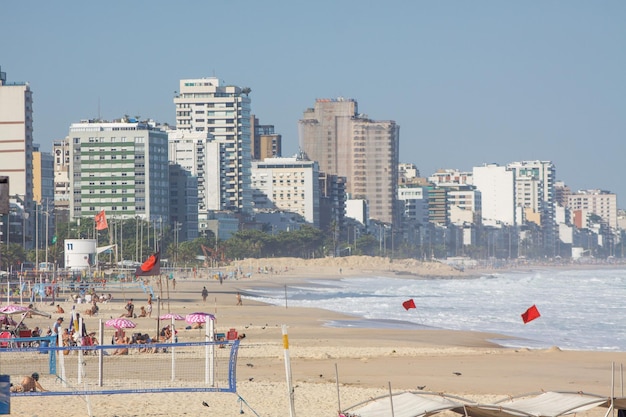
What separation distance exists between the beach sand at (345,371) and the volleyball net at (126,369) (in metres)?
0.36

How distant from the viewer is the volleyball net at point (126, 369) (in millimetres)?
18391

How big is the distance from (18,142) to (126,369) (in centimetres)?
10605

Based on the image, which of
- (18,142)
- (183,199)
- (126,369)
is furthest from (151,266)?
(183,199)

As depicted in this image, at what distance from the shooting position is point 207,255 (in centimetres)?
13500

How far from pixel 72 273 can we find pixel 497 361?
162 feet

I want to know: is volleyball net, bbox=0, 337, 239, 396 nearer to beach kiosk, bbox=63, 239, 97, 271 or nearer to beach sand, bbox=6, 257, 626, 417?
beach sand, bbox=6, 257, 626, 417

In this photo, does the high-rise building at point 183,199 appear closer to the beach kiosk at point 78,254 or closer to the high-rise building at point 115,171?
the high-rise building at point 115,171

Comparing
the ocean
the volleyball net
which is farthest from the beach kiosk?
the volleyball net

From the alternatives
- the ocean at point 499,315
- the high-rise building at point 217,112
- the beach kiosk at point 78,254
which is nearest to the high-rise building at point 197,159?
the high-rise building at point 217,112

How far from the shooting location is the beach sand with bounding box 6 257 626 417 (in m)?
18.7

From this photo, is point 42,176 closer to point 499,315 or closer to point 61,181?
point 61,181

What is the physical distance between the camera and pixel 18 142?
12544 centimetres

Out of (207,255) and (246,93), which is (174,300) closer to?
(207,255)

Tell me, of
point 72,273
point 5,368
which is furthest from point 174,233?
point 5,368
